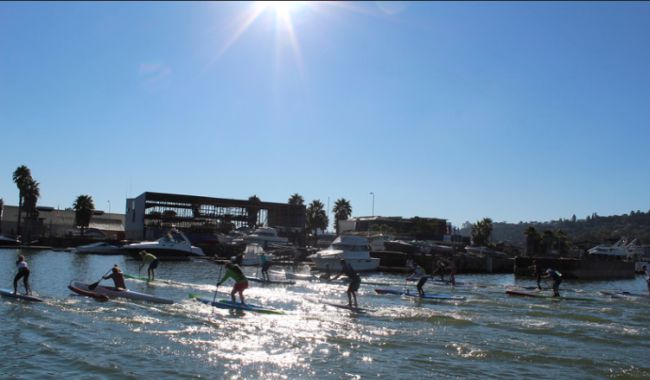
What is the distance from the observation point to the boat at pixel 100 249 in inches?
2879

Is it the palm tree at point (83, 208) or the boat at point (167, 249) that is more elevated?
the palm tree at point (83, 208)

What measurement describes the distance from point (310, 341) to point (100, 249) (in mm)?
65668

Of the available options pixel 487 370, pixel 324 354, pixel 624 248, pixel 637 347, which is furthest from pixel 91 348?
pixel 624 248

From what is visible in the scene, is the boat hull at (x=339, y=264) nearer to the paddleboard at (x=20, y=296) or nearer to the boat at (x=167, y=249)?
the boat at (x=167, y=249)

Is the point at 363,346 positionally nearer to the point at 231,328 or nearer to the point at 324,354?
the point at 324,354

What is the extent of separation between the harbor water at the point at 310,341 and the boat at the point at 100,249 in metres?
50.4

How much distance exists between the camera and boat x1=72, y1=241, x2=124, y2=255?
73125 mm

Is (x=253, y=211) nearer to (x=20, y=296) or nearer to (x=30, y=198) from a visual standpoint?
(x=30, y=198)

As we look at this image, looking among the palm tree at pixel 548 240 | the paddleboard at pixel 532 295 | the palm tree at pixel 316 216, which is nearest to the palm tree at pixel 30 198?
the palm tree at pixel 316 216

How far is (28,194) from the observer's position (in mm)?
91812

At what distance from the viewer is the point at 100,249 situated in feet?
244

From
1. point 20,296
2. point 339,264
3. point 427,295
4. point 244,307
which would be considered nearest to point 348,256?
point 339,264

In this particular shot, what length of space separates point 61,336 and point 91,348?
6.45 ft

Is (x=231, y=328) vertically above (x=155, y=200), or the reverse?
(x=155, y=200)
